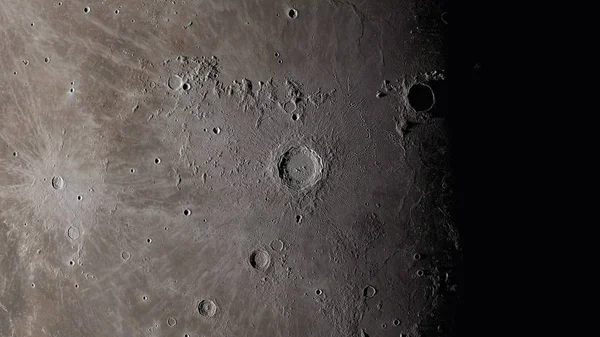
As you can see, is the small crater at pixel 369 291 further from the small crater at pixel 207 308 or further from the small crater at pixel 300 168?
the small crater at pixel 207 308

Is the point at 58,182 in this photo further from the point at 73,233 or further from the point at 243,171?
the point at 243,171

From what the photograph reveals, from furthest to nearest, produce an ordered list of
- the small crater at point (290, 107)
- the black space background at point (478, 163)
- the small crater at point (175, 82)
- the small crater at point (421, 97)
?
1. the small crater at point (175, 82)
2. the small crater at point (290, 107)
3. the small crater at point (421, 97)
4. the black space background at point (478, 163)

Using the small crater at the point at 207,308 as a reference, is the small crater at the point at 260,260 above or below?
above

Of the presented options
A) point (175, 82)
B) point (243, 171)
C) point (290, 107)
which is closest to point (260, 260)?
point (243, 171)

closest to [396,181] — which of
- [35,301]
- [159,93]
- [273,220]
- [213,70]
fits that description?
[273,220]

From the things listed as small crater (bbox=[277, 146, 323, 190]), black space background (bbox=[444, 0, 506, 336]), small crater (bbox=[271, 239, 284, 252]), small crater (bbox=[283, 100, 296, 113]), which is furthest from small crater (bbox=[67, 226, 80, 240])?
black space background (bbox=[444, 0, 506, 336])

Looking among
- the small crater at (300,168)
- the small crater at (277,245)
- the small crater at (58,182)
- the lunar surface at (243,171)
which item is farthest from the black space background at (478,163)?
the small crater at (58,182)
